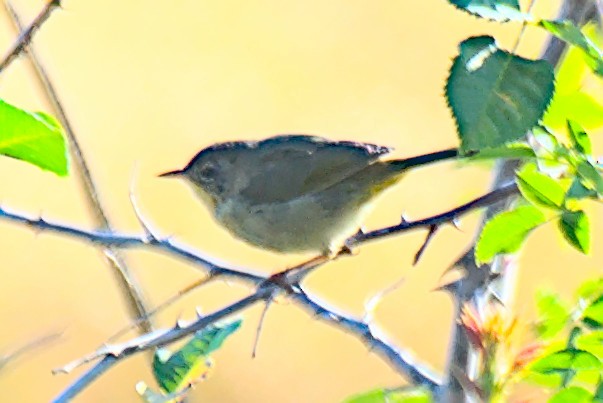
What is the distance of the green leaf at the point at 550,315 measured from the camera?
718 mm

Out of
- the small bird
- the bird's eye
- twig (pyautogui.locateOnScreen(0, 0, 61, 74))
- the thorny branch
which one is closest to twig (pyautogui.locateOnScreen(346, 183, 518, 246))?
the thorny branch

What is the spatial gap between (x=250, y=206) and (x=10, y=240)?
1.29 meters

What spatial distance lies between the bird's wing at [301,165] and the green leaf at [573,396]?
64 cm

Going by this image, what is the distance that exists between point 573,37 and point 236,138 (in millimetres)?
2033

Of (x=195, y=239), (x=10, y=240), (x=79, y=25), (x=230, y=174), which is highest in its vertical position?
(x=79, y=25)

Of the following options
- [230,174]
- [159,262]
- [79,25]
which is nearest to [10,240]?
[159,262]

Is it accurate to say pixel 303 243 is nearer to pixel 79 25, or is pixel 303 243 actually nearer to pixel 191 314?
pixel 191 314

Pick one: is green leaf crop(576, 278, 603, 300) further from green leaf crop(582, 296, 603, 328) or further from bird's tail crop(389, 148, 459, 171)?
bird's tail crop(389, 148, 459, 171)

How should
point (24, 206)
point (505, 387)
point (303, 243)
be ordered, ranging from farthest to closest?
point (24, 206) < point (303, 243) < point (505, 387)

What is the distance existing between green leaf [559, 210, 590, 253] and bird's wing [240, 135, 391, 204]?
658 mm

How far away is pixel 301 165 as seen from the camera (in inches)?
53.9

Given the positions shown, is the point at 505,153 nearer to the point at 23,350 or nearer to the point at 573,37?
the point at 573,37

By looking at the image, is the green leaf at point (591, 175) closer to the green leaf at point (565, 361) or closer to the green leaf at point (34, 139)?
the green leaf at point (565, 361)

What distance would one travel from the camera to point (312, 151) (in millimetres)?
1360
